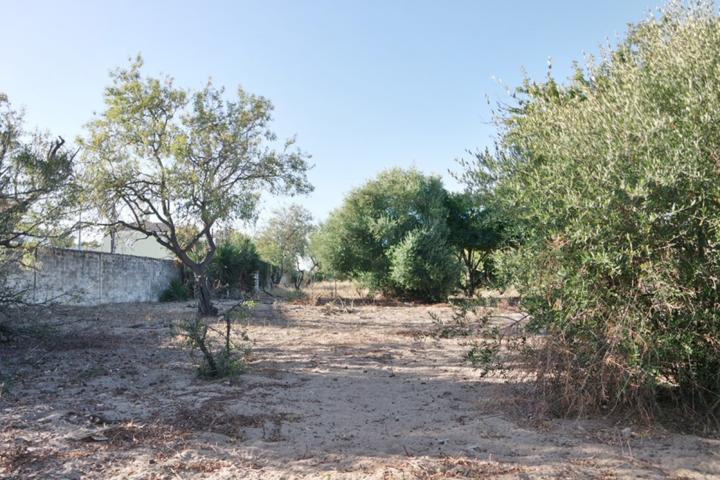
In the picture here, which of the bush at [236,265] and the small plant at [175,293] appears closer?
the small plant at [175,293]

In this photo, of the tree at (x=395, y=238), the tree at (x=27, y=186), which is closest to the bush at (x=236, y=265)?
the tree at (x=395, y=238)

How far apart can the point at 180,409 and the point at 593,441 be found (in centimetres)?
409

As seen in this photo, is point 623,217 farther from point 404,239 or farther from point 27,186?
point 404,239

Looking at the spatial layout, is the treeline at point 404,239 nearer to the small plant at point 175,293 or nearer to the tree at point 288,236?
the small plant at point 175,293

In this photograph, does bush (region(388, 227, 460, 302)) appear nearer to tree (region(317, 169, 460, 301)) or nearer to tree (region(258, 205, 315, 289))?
tree (region(317, 169, 460, 301))

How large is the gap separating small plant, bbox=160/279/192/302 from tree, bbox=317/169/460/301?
21.1 ft

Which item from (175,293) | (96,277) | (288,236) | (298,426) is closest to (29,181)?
(298,426)

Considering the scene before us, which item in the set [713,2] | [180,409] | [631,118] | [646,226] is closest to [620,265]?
[646,226]

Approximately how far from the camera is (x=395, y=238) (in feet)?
79.9

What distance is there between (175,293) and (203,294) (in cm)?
A: 922

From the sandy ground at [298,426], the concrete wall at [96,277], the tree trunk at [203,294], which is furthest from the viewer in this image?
the concrete wall at [96,277]

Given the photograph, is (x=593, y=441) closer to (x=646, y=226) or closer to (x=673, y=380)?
(x=673, y=380)

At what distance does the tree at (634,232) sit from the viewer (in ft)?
14.4

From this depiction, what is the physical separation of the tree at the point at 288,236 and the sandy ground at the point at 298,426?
33.2 meters
